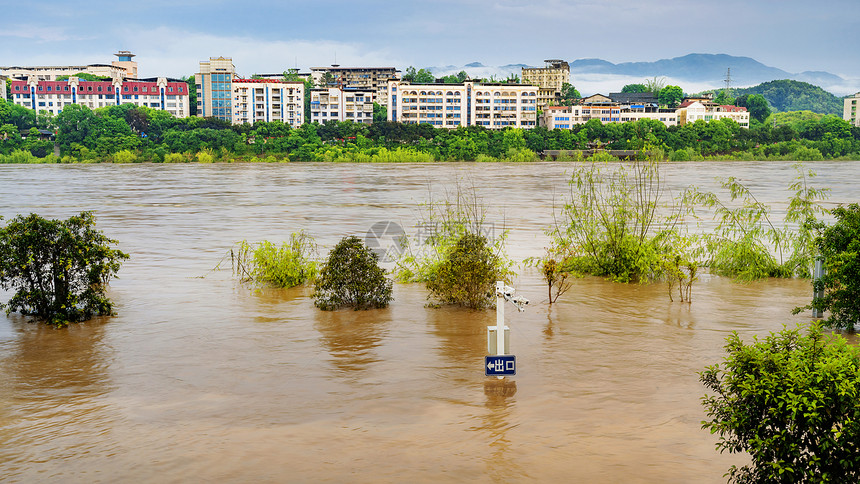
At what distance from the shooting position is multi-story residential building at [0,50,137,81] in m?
138

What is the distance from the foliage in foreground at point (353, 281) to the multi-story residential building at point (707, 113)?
10481cm

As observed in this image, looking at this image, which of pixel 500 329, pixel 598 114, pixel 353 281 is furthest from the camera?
pixel 598 114

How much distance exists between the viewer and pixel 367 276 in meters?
9.69

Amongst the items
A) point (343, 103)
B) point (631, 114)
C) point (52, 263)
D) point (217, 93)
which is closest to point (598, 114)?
point (631, 114)

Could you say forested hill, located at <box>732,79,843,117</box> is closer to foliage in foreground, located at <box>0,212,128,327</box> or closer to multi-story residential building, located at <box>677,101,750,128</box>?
multi-story residential building, located at <box>677,101,750,128</box>

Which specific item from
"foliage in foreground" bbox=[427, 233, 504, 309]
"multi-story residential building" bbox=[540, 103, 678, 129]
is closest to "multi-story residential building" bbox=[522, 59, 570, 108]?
"multi-story residential building" bbox=[540, 103, 678, 129]

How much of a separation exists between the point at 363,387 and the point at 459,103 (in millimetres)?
109198

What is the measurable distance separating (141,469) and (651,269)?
8.07 meters

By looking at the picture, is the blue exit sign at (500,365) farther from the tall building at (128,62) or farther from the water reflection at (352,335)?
the tall building at (128,62)

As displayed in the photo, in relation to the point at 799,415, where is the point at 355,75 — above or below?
above

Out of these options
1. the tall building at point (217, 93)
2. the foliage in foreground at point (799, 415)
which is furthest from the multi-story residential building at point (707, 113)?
the foliage in foreground at point (799, 415)

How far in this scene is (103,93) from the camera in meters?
123

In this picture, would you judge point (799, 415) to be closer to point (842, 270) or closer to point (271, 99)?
point (842, 270)

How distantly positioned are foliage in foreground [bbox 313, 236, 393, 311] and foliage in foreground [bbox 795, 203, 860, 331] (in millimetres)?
4469
